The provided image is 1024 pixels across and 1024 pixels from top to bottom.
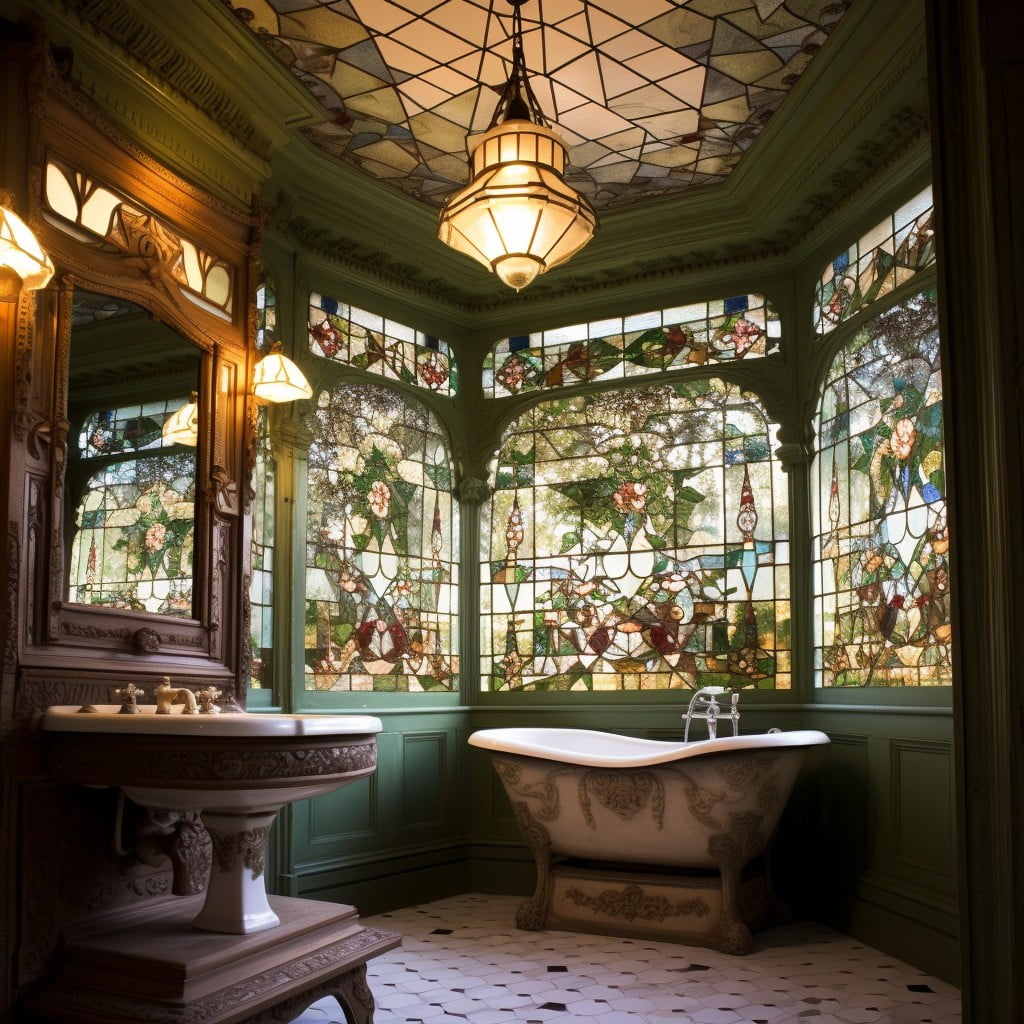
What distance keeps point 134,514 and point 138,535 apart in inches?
2.8

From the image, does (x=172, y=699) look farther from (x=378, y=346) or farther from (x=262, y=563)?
(x=378, y=346)

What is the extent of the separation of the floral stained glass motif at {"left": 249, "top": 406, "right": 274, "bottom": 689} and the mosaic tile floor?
1339mm

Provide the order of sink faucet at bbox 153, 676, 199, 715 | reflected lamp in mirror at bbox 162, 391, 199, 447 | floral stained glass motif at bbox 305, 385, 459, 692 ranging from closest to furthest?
sink faucet at bbox 153, 676, 199, 715 < reflected lamp in mirror at bbox 162, 391, 199, 447 < floral stained glass motif at bbox 305, 385, 459, 692

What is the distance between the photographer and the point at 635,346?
573 cm

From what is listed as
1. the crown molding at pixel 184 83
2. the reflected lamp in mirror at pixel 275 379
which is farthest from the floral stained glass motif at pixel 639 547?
the crown molding at pixel 184 83

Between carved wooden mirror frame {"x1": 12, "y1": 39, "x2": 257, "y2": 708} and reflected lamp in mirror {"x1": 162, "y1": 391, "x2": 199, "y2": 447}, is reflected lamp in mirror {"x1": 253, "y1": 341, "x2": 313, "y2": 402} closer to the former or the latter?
carved wooden mirror frame {"x1": 12, "y1": 39, "x2": 257, "y2": 708}

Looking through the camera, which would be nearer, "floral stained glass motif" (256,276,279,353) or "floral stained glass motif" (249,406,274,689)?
"floral stained glass motif" (249,406,274,689)

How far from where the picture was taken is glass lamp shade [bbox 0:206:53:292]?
287 centimetres

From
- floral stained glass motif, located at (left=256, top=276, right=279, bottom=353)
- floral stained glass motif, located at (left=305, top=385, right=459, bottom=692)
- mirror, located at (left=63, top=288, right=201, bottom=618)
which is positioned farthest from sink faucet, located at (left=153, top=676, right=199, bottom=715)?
floral stained glass motif, located at (left=256, top=276, right=279, bottom=353)

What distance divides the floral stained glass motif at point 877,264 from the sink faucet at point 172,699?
→ 3181 millimetres

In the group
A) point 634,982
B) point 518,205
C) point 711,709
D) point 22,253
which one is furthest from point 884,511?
point 22,253

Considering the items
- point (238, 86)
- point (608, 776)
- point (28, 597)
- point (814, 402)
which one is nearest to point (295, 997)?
point (28, 597)

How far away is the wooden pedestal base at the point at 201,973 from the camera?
2697 millimetres

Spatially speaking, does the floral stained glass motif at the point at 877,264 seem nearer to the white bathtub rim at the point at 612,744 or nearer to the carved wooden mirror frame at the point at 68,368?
the white bathtub rim at the point at 612,744
